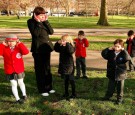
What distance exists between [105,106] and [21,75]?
6.40ft

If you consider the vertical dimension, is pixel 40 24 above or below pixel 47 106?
above

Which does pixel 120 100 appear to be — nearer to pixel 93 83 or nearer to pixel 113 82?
pixel 113 82

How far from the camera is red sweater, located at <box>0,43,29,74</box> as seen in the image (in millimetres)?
6198

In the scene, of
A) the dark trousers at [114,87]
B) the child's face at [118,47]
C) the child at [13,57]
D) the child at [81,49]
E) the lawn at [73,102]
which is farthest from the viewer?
the child at [81,49]

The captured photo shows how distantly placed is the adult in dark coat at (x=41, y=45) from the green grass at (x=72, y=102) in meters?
0.36

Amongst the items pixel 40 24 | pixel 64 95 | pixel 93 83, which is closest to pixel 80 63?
pixel 93 83

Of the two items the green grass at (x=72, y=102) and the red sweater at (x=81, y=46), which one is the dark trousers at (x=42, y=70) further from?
the red sweater at (x=81, y=46)

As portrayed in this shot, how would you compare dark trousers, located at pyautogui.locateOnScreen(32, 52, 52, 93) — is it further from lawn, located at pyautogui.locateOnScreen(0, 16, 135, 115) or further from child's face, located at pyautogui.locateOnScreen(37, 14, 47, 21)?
child's face, located at pyautogui.locateOnScreen(37, 14, 47, 21)

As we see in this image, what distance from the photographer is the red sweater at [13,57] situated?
6198 millimetres

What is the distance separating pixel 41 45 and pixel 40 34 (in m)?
0.25

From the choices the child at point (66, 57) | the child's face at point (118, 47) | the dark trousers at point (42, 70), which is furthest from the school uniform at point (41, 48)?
the child's face at point (118, 47)

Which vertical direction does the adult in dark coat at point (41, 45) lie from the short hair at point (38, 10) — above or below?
below

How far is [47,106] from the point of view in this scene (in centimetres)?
620

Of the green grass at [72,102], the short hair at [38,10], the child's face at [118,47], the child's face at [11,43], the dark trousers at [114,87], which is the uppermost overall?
the short hair at [38,10]
